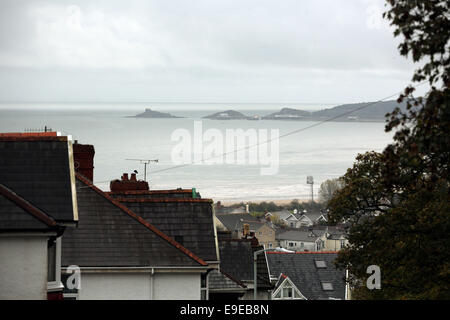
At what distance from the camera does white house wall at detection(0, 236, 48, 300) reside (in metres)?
18.1

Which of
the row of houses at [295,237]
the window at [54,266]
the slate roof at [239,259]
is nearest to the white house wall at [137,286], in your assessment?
the window at [54,266]

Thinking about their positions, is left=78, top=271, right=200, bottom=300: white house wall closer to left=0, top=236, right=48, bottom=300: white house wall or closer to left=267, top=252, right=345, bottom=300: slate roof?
left=0, top=236, right=48, bottom=300: white house wall

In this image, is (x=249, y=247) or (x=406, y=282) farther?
(x=249, y=247)

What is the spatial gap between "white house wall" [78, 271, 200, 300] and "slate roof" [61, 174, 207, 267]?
0.35 meters

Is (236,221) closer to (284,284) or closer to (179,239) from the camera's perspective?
(284,284)

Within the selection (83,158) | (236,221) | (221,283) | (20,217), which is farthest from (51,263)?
(236,221)

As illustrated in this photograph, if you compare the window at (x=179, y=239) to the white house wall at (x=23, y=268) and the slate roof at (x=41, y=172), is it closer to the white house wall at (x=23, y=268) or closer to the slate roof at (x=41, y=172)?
the slate roof at (x=41, y=172)

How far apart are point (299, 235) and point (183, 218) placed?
142573 mm

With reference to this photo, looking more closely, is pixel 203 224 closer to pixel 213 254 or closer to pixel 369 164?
pixel 213 254

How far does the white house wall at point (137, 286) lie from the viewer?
25.1 metres

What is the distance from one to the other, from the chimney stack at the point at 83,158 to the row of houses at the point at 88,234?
3cm

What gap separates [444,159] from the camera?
58.3 ft

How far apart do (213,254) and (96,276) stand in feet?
15.1
